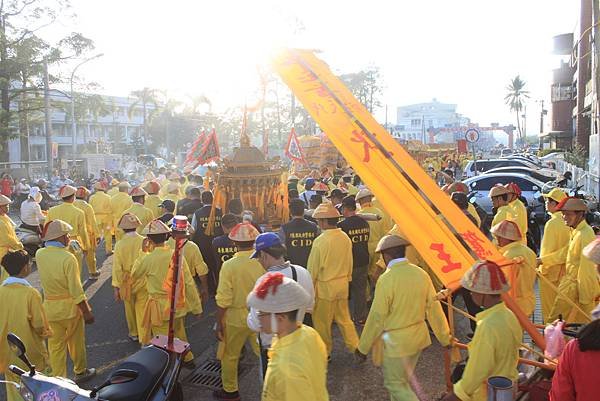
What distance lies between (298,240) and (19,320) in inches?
137

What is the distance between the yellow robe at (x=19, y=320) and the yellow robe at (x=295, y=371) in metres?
2.85

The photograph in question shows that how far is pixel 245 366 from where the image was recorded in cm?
615

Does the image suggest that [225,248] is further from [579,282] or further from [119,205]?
[119,205]

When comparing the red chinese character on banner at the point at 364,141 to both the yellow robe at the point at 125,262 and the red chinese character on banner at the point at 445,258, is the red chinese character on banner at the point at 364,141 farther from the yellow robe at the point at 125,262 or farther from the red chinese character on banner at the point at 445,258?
the yellow robe at the point at 125,262

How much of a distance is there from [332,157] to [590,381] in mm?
23398

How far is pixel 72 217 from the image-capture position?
886cm

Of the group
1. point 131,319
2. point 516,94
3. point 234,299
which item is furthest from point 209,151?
point 516,94

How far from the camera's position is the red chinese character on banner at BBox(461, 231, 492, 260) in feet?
12.3

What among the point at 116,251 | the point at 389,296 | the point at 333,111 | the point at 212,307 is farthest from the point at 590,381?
the point at 212,307

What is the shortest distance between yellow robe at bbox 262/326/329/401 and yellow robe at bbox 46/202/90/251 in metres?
7.17

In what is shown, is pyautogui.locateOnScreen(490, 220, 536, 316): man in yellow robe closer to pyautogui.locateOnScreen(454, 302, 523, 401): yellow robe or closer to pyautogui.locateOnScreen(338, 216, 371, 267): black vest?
pyautogui.locateOnScreen(454, 302, 523, 401): yellow robe

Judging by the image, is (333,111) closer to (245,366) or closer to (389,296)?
(389,296)

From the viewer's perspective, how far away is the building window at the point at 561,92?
163 ft

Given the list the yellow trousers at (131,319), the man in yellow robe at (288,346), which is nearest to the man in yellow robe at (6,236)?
the yellow trousers at (131,319)
